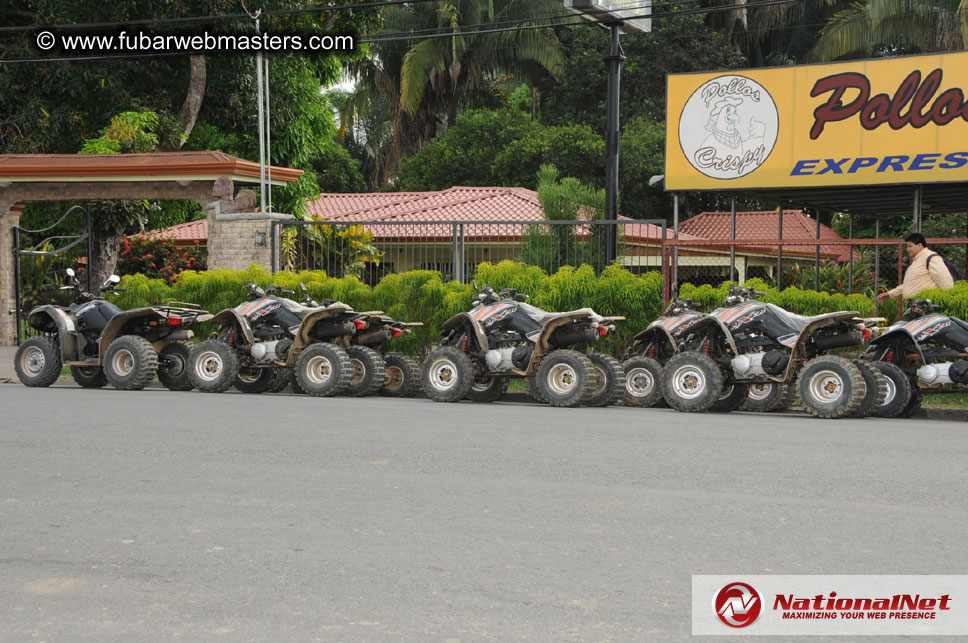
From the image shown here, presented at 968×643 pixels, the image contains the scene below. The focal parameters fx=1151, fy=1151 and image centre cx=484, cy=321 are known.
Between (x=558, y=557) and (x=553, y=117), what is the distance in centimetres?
3806

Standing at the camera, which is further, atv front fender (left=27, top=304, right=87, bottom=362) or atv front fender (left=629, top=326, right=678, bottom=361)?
atv front fender (left=27, top=304, right=87, bottom=362)

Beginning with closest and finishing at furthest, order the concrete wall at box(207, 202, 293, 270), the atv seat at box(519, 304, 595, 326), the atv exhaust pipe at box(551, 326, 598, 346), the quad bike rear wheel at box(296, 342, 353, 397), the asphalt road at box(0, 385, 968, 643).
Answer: the asphalt road at box(0, 385, 968, 643)
the atv seat at box(519, 304, 595, 326)
the atv exhaust pipe at box(551, 326, 598, 346)
the quad bike rear wheel at box(296, 342, 353, 397)
the concrete wall at box(207, 202, 293, 270)

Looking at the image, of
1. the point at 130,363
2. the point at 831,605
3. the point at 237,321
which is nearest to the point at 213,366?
the point at 237,321

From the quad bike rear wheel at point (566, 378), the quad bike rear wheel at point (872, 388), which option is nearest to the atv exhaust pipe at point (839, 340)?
the quad bike rear wheel at point (872, 388)

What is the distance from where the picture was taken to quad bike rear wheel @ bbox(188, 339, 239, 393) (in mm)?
13977

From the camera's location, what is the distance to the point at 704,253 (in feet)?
98.8

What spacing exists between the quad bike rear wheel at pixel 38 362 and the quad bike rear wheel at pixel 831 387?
9.34 metres

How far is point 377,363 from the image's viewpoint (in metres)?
13.8

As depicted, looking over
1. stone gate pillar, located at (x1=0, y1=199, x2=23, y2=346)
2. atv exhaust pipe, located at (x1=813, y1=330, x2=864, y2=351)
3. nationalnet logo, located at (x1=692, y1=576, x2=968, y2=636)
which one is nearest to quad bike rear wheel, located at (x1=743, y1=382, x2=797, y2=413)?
atv exhaust pipe, located at (x1=813, y1=330, x2=864, y2=351)

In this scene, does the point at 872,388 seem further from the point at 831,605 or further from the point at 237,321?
the point at 237,321

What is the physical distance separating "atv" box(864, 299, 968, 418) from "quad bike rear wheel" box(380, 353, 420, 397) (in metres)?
5.39

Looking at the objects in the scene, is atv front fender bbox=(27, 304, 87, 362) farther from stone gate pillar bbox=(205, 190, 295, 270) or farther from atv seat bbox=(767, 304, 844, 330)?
atv seat bbox=(767, 304, 844, 330)

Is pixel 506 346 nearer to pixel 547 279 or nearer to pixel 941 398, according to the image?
pixel 547 279

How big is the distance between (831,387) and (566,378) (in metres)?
2.82
